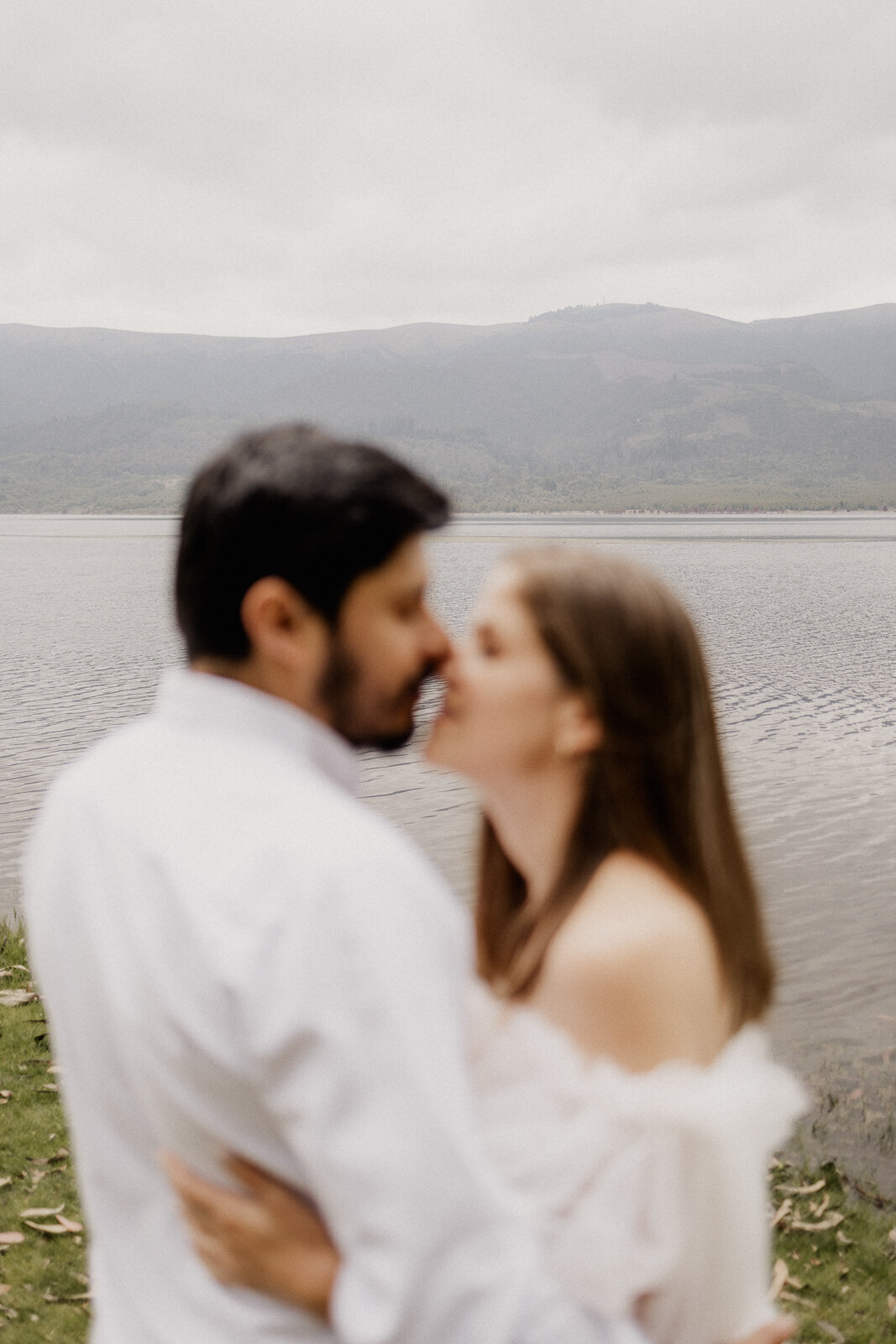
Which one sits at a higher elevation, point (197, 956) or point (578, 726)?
point (578, 726)

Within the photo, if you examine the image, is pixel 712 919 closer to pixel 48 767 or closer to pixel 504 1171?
pixel 504 1171

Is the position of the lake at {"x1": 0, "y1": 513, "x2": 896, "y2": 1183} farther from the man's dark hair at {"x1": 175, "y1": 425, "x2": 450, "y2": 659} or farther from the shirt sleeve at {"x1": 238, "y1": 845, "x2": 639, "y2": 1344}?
the shirt sleeve at {"x1": 238, "y1": 845, "x2": 639, "y2": 1344}

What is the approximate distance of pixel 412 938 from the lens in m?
1.48

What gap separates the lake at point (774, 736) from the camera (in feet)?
39.2

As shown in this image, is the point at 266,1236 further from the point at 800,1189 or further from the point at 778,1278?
the point at 800,1189

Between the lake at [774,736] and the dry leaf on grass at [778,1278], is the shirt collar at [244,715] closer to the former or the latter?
the lake at [774,736]

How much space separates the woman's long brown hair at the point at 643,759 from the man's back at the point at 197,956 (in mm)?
719

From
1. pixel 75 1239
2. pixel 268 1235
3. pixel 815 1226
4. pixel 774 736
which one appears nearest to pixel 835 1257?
pixel 815 1226

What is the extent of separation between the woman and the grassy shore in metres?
3.74

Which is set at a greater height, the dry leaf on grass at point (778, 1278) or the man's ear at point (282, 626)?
the man's ear at point (282, 626)

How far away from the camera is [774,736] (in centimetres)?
2289

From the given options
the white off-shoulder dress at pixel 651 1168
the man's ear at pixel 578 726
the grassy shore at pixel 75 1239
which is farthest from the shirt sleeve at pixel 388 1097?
the grassy shore at pixel 75 1239

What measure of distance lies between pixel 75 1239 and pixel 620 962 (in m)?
4.72

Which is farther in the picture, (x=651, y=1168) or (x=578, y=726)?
(x=578, y=726)
